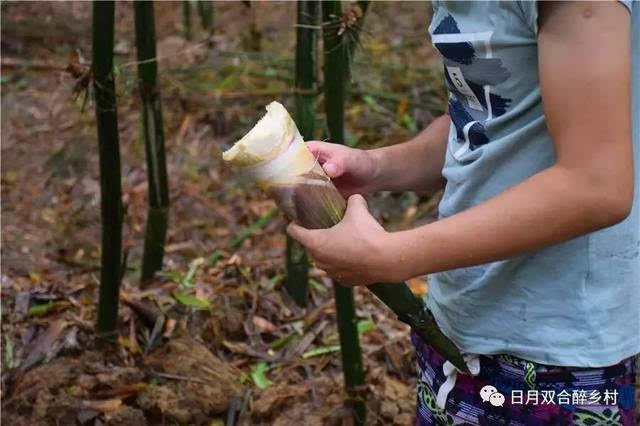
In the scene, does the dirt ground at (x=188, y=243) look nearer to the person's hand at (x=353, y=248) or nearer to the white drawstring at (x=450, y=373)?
the white drawstring at (x=450, y=373)

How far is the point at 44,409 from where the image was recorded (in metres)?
1.62

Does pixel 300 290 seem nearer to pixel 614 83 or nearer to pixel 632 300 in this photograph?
pixel 632 300

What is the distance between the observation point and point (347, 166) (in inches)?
43.7

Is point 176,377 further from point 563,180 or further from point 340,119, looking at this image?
point 563,180

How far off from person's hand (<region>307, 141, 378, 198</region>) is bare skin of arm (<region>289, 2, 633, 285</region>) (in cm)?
23

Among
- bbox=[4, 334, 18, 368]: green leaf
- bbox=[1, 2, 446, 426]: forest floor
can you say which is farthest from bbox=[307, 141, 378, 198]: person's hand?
bbox=[4, 334, 18, 368]: green leaf

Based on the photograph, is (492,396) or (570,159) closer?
(570,159)

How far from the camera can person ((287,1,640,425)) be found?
0.77 metres

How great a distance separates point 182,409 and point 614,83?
1144 mm

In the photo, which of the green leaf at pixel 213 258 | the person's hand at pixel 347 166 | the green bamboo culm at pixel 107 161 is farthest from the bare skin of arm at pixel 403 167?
the green leaf at pixel 213 258

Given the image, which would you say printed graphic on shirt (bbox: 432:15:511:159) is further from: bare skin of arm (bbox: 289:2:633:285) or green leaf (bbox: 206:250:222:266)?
green leaf (bbox: 206:250:222:266)

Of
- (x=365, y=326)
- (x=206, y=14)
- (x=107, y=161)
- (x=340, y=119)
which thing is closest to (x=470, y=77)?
(x=340, y=119)

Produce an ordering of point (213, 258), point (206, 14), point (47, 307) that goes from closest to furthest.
A: point (47, 307)
point (213, 258)
point (206, 14)

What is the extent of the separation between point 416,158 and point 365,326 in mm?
899
